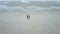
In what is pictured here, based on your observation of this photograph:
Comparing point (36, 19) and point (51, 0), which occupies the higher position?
point (51, 0)

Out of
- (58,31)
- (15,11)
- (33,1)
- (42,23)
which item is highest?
(33,1)

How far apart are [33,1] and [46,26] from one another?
472mm

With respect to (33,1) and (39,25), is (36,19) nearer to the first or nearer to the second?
(39,25)

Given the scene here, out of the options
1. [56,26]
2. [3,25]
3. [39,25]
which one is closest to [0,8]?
[3,25]

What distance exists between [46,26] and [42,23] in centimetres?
8

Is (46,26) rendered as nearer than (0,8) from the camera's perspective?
Yes

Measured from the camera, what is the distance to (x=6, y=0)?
1.73m

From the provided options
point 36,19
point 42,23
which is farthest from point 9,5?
point 42,23

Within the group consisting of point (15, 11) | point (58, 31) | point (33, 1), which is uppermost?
point (33, 1)

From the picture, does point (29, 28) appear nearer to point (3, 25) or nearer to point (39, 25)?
point (39, 25)

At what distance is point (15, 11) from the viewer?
5.82ft

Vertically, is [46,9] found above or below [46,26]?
above

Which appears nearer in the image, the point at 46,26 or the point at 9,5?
the point at 46,26

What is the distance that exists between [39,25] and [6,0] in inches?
27.1
